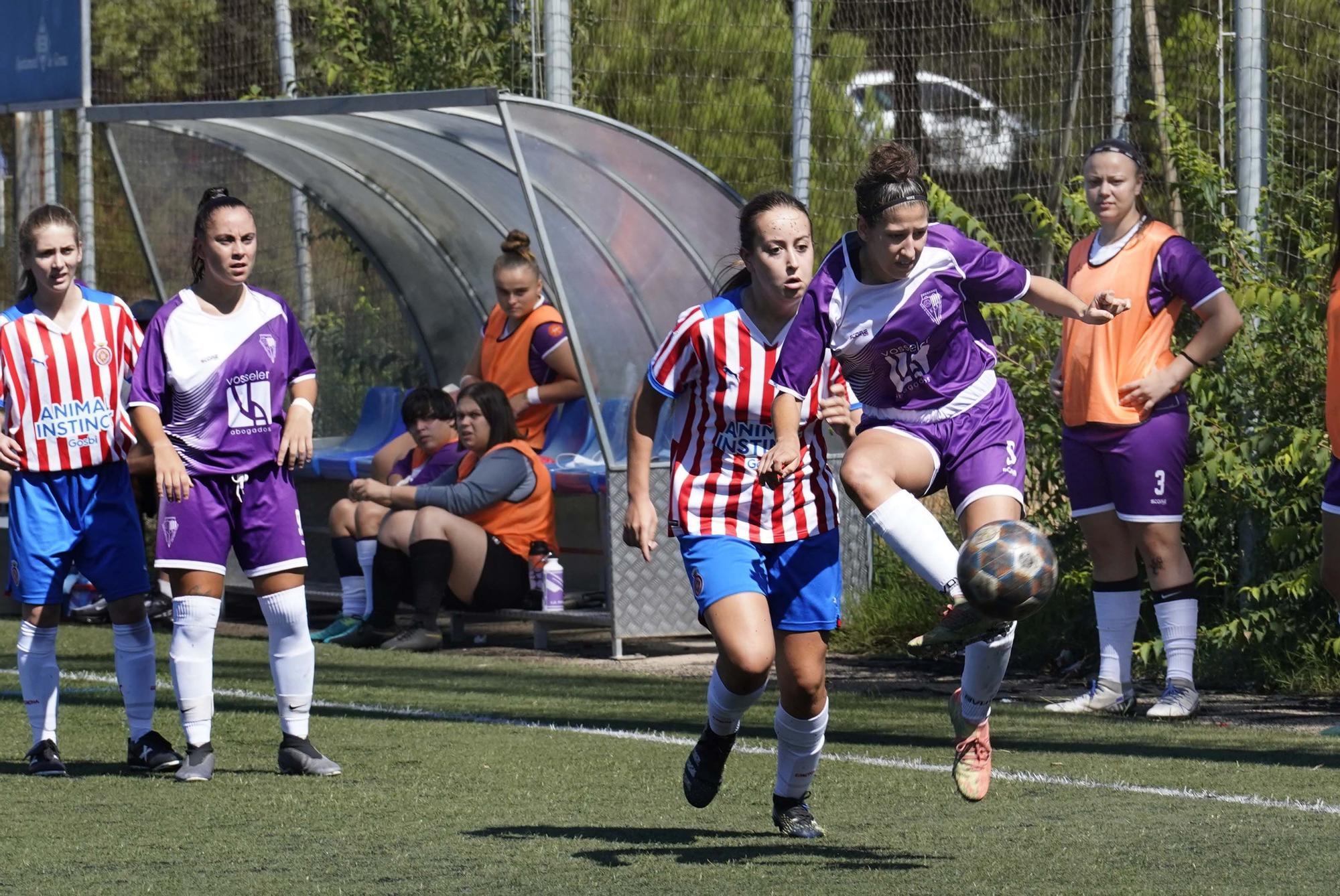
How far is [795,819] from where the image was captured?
5.39 m

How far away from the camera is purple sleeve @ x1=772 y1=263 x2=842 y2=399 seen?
5238mm

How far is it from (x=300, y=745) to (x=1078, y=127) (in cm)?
581

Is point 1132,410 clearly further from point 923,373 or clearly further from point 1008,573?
point 1008,573

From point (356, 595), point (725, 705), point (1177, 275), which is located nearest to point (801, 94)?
point (356, 595)

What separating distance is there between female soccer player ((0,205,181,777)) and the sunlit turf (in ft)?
1.00

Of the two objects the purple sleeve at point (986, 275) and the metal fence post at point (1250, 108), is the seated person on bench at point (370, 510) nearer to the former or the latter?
the metal fence post at point (1250, 108)

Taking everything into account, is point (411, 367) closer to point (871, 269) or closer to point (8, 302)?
point (8, 302)

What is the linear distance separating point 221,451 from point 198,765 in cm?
100

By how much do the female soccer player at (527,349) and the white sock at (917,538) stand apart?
579cm

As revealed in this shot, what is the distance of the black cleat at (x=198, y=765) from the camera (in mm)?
6469

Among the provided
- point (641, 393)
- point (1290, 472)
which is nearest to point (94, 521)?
point (641, 393)

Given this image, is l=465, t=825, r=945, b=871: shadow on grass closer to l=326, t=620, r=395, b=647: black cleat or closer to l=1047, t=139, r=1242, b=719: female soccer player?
l=1047, t=139, r=1242, b=719: female soccer player

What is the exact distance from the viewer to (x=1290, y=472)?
850cm

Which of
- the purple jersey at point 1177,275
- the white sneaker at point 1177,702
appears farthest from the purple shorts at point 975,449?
the white sneaker at point 1177,702
